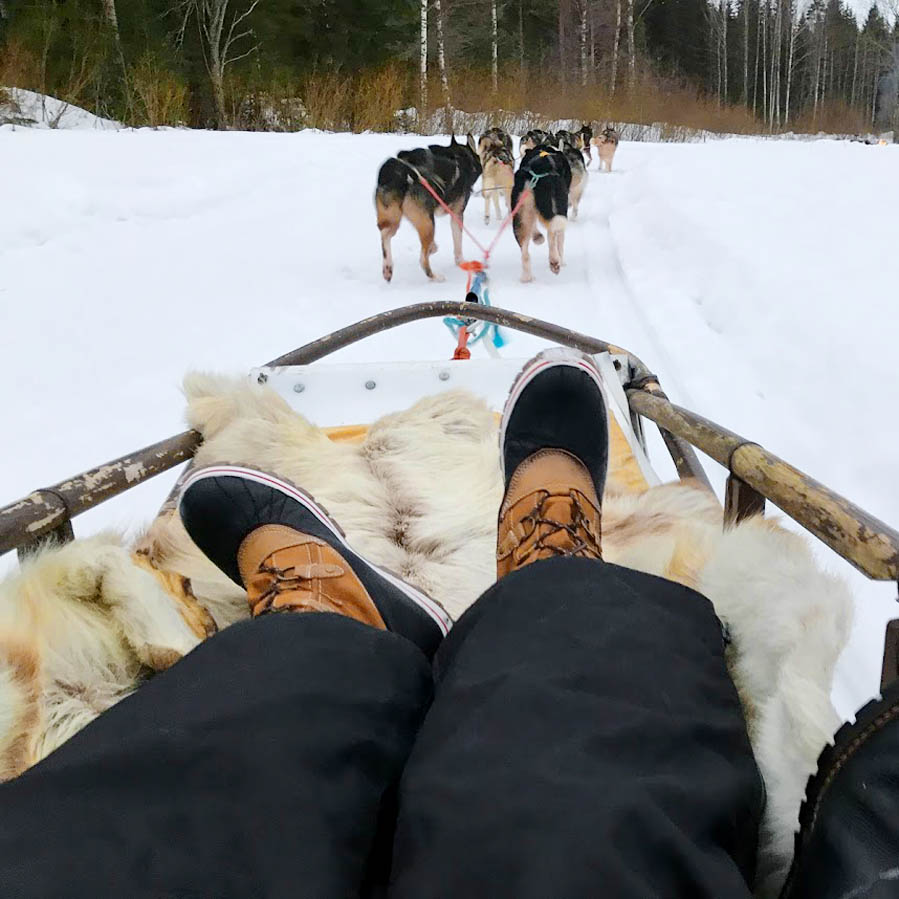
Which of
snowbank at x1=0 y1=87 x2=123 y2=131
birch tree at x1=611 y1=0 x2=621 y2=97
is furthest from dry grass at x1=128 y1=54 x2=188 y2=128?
birch tree at x1=611 y1=0 x2=621 y2=97

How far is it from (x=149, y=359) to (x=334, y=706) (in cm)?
266

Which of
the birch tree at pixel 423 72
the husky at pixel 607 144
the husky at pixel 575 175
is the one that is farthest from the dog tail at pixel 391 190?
the birch tree at pixel 423 72

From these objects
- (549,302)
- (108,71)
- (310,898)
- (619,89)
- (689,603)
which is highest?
(619,89)

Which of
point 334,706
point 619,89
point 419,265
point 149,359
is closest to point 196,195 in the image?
point 419,265

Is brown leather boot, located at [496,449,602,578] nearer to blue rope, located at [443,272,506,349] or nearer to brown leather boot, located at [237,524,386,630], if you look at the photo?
brown leather boot, located at [237,524,386,630]

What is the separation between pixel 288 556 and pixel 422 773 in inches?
18.9

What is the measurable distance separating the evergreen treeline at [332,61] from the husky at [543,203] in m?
5.17

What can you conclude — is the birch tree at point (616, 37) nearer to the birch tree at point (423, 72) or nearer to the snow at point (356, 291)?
the birch tree at point (423, 72)

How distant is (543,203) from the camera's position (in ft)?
14.5

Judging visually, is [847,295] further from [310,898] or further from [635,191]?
[635,191]

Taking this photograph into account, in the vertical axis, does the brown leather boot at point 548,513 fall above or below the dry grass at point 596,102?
below

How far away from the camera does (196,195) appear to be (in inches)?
202

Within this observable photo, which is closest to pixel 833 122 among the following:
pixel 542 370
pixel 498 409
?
pixel 498 409

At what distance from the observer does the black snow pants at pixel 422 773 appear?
0.53 metres
